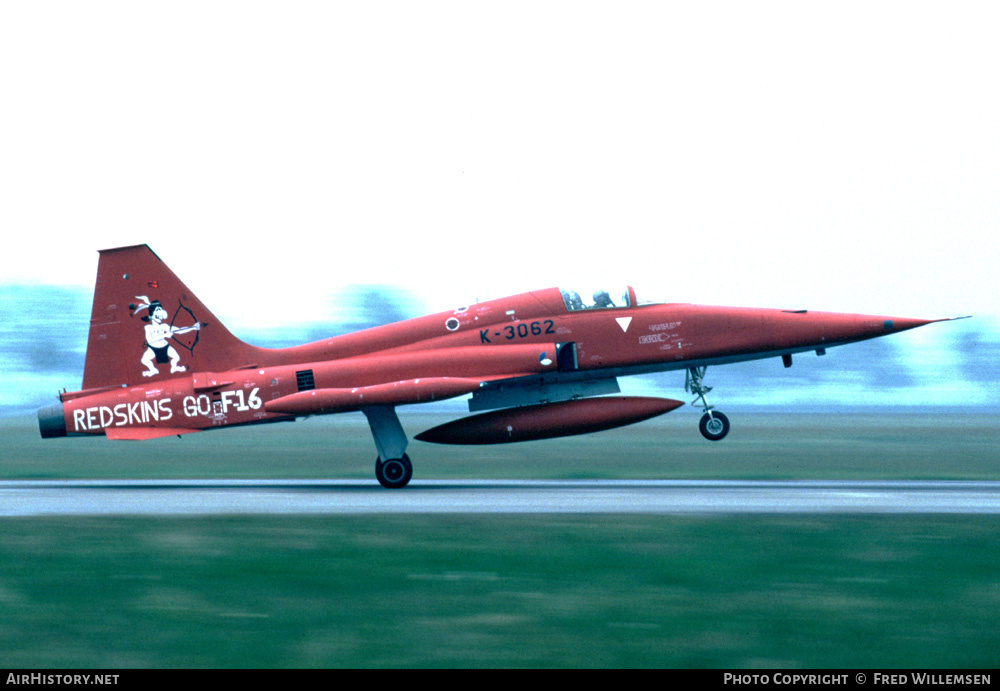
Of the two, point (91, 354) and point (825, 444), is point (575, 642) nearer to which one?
point (91, 354)

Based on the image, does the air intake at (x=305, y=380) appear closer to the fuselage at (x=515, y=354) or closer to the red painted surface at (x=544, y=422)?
the fuselage at (x=515, y=354)

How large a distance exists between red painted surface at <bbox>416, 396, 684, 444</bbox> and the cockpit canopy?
1842 millimetres

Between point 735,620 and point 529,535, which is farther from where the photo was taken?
point 529,535

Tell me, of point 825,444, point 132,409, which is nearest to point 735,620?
point 132,409

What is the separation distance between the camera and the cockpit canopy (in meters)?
19.1

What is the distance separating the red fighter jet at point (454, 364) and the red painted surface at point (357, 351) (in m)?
0.03

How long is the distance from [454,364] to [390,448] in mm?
1993

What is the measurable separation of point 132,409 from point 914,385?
10766cm

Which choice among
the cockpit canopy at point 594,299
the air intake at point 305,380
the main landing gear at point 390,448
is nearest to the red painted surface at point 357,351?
the air intake at point 305,380

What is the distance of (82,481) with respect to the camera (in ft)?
71.7

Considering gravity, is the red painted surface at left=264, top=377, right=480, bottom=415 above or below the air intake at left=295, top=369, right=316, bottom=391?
below

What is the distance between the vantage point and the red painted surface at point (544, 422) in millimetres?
18078

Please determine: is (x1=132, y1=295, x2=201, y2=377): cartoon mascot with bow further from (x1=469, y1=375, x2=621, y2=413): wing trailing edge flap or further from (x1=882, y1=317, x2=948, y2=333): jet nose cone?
(x1=882, y1=317, x2=948, y2=333): jet nose cone

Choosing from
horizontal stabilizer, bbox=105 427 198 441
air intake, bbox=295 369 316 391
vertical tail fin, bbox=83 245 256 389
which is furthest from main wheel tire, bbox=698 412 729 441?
horizontal stabilizer, bbox=105 427 198 441
